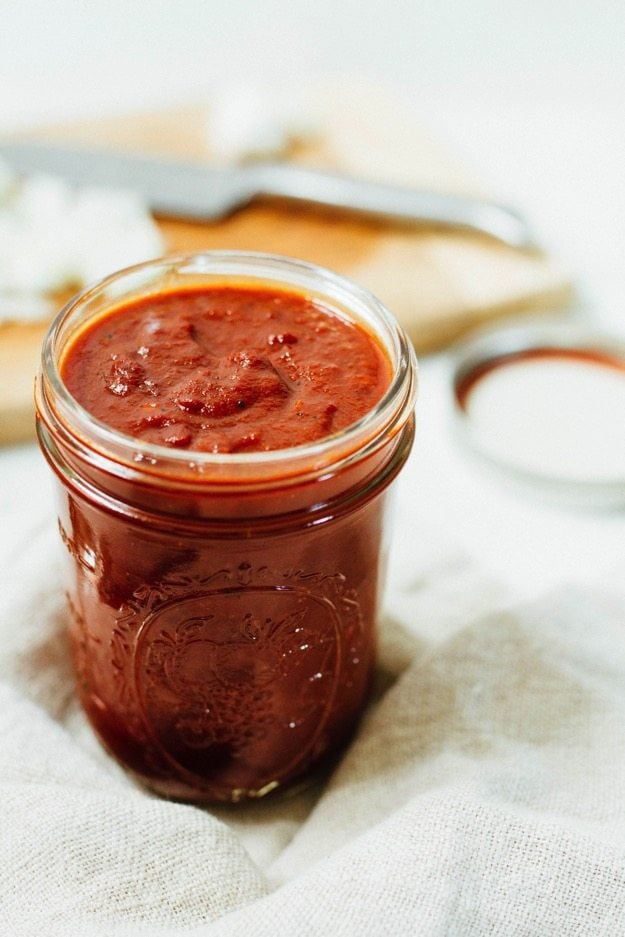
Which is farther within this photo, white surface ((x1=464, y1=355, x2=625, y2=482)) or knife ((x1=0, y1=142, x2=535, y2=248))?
knife ((x1=0, y1=142, x2=535, y2=248))

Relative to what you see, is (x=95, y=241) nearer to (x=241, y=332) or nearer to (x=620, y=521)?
(x=241, y=332)

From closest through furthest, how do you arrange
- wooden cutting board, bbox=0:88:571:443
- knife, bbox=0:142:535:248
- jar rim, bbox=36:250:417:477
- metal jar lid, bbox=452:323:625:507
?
1. jar rim, bbox=36:250:417:477
2. metal jar lid, bbox=452:323:625:507
3. wooden cutting board, bbox=0:88:571:443
4. knife, bbox=0:142:535:248

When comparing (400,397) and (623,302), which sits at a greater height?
(400,397)

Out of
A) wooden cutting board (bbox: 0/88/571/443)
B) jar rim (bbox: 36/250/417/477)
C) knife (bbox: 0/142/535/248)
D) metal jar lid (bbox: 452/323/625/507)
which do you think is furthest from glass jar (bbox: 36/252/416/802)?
knife (bbox: 0/142/535/248)

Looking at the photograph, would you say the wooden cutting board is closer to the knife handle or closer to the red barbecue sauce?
the knife handle

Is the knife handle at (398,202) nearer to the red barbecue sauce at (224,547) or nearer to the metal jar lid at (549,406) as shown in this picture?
the metal jar lid at (549,406)

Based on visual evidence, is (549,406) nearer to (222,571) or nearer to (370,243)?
(370,243)

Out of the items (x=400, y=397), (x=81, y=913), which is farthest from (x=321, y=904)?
(x=400, y=397)
